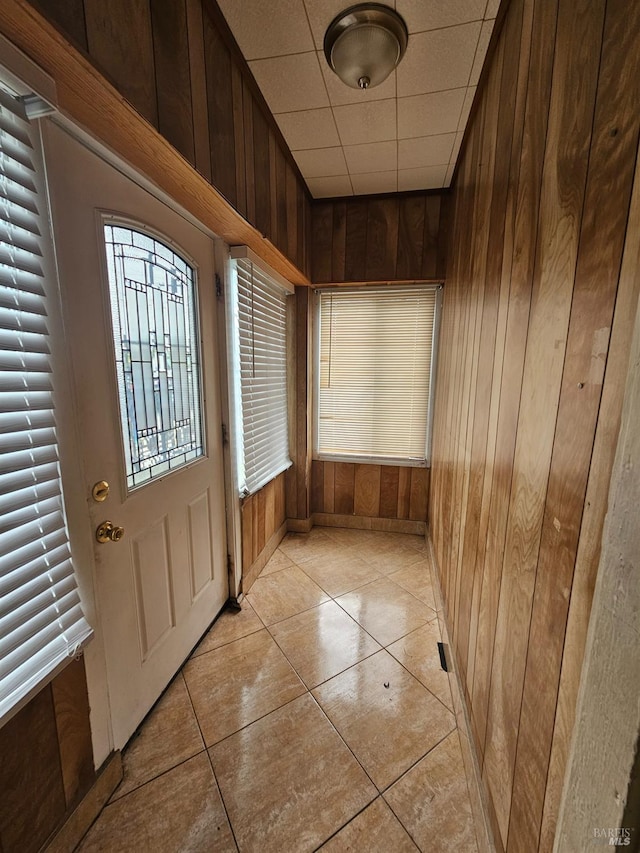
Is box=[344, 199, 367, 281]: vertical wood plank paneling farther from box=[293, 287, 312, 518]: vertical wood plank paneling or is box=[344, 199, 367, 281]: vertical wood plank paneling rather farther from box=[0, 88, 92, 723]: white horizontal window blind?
box=[0, 88, 92, 723]: white horizontal window blind

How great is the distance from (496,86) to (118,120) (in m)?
1.44

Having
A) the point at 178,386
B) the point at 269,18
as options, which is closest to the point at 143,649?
the point at 178,386

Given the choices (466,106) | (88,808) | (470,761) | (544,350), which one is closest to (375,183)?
(466,106)

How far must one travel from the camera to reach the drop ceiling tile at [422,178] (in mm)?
2234

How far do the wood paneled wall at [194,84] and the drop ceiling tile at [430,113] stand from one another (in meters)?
0.70

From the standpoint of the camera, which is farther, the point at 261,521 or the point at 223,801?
the point at 261,521

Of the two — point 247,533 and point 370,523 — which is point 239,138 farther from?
point 370,523

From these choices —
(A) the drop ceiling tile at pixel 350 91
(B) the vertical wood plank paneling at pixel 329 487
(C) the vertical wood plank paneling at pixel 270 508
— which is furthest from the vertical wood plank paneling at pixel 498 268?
(B) the vertical wood plank paneling at pixel 329 487

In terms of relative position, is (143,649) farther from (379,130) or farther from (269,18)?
(379,130)

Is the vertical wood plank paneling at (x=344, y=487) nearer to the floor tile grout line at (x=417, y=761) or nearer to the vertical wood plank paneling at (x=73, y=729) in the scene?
the floor tile grout line at (x=417, y=761)

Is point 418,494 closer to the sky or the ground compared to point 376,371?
closer to the ground

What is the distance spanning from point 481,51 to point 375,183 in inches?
42.2

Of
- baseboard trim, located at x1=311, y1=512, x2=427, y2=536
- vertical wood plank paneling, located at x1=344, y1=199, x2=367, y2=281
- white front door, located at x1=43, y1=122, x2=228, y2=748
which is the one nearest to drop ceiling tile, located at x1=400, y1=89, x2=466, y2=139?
vertical wood plank paneling, located at x1=344, y1=199, x2=367, y2=281

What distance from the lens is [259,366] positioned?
222 cm
